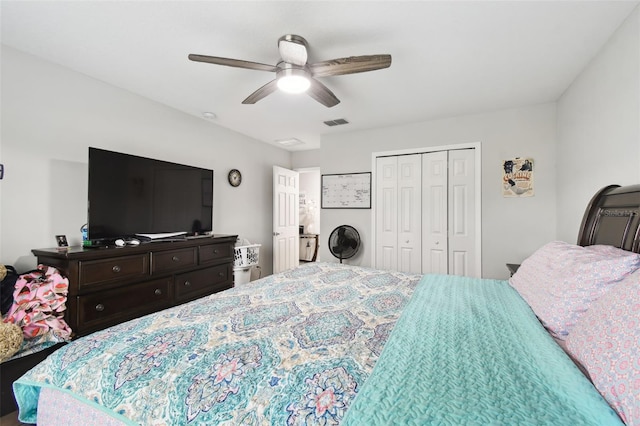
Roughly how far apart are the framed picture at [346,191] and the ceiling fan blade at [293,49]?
2341 millimetres

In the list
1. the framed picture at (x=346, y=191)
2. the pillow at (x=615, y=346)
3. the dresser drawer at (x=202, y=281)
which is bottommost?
the dresser drawer at (x=202, y=281)

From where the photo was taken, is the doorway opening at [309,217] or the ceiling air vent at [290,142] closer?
the ceiling air vent at [290,142]

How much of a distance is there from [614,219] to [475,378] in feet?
4.99

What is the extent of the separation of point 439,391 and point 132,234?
9.16 ft

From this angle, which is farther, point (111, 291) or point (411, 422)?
point (111, 291)

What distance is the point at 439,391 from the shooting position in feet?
2.47

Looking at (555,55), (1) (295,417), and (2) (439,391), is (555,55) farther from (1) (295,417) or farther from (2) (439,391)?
(1) (295,417)

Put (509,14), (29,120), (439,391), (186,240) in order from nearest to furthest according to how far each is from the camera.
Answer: (439,391) → (509,14) → (29,120) → (186,240)

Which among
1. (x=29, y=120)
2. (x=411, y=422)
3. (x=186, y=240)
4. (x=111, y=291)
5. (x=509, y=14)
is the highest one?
(x=509, y=14)

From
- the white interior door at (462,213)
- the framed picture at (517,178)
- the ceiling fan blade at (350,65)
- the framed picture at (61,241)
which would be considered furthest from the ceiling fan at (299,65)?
the framed picture at (517,178)

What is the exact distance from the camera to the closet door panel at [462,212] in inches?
130

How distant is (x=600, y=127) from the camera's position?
199 centimetres

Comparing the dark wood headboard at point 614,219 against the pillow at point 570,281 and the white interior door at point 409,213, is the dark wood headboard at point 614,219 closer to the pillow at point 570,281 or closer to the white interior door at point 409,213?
the pillow at point 570,281

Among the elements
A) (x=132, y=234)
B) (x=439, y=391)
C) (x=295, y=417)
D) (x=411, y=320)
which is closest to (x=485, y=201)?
(x=411, y=320)
